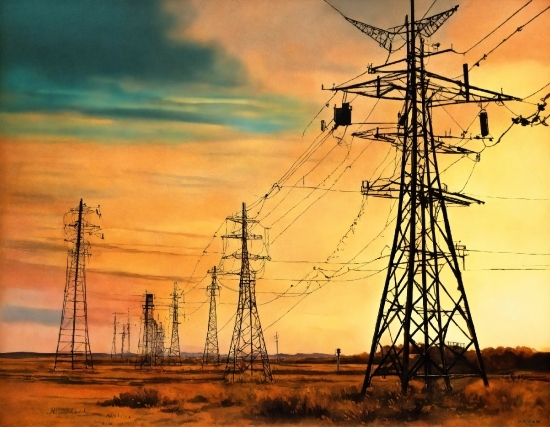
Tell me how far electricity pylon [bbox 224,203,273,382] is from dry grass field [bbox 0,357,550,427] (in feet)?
10.2

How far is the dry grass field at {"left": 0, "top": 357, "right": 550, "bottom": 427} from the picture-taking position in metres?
14.8

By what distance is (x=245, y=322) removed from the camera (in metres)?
20.3

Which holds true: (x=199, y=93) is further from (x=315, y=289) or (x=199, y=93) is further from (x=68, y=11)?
(x=315, y=289)

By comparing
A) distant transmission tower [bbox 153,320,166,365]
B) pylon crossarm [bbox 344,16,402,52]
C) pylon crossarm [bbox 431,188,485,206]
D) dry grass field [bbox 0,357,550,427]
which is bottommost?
dry grass field [bbox 0,357,550,427]

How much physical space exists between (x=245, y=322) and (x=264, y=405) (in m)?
5.03

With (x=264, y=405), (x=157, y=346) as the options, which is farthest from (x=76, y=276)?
(x=157, y=346)

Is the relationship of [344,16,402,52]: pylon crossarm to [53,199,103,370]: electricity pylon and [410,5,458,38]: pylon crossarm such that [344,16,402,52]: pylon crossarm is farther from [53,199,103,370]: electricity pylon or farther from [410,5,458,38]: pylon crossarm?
[53,199,103,370]: electricity pylon

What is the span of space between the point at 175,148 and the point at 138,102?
131 cm

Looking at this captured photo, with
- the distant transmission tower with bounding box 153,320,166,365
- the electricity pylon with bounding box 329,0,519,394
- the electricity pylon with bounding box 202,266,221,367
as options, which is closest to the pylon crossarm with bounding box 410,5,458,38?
the electricity pylon with bounding box 329,0,519,394

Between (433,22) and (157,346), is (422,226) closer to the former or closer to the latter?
(433,22)

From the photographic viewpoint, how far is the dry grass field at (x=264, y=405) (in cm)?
1484

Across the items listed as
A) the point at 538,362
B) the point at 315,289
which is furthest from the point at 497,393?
the point at 315,289

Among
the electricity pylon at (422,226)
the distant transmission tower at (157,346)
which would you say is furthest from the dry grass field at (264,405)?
the distant transmission tower at (157,346)

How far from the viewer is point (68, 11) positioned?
16.0m
